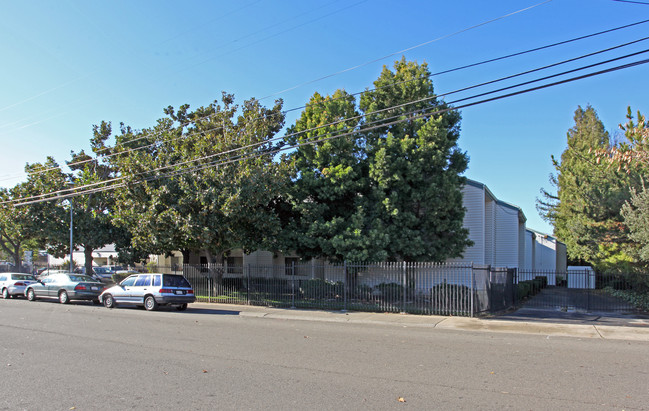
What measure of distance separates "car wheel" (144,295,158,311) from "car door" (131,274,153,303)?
188 millimetres

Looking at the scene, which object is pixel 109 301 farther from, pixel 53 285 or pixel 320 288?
pixel 320 288

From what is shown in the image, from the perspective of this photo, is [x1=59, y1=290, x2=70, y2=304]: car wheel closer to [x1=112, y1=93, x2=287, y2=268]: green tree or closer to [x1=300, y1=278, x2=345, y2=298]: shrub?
[x1=112, y1=93, x2=287, y2=268]: green tree

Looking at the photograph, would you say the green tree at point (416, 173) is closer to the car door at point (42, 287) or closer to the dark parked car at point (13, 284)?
the car door at point (42, 287)

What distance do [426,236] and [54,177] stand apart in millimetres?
24650

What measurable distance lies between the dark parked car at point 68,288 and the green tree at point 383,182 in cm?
960

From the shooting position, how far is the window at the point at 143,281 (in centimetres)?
1810

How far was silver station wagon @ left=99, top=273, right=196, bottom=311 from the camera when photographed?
17.7 metres

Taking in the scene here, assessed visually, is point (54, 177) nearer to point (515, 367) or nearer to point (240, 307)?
point (240, 307)

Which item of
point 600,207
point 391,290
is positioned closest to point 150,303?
point 391,290

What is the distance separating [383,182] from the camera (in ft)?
63.9

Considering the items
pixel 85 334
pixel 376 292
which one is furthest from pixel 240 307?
pixel 85 334

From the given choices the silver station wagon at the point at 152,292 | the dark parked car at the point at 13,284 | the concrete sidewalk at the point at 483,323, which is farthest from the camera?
the dark parked car at the point at 13,284

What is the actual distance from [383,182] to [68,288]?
49.4ft

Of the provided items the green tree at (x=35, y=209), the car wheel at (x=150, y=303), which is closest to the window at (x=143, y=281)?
the car wheel at (x=150, y=303)
